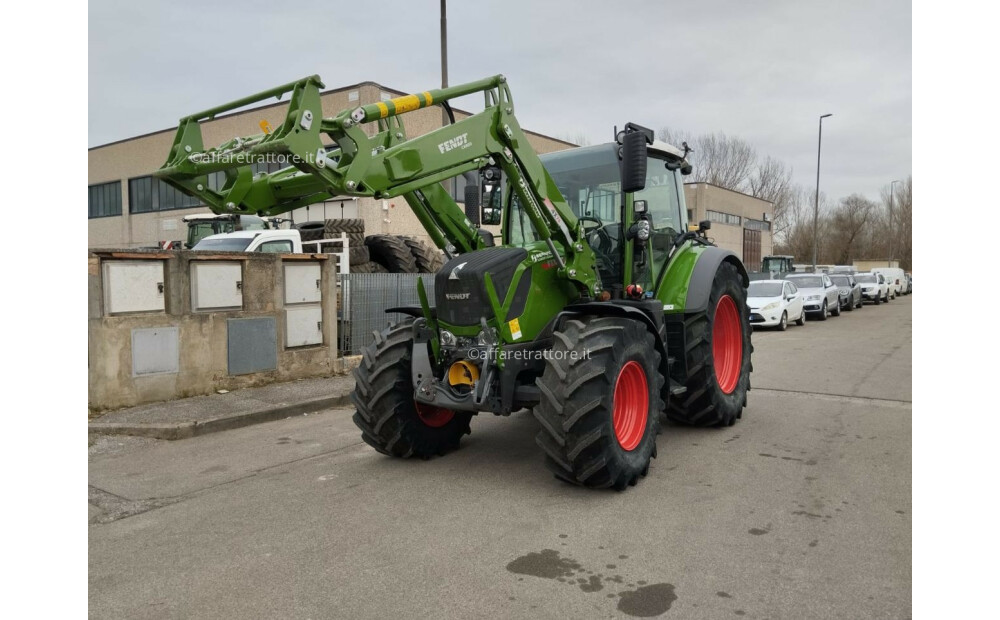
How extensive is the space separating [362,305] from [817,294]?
1789 cm

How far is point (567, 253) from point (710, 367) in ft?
6.78

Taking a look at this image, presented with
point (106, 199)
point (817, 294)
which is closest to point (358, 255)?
point (817, 294)

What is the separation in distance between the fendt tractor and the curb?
8.46 ft

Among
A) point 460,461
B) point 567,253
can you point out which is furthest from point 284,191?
point 460,461

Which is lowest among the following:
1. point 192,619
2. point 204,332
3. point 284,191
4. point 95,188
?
point 192,619

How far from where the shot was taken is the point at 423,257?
1600cm

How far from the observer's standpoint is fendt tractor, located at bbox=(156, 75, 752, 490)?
493cm

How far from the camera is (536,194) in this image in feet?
19.2

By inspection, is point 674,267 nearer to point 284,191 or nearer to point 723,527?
point 723,527

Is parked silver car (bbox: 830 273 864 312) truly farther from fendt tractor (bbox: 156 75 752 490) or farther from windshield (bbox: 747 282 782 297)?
fendt tractor (bbox: 156 75 752 490)

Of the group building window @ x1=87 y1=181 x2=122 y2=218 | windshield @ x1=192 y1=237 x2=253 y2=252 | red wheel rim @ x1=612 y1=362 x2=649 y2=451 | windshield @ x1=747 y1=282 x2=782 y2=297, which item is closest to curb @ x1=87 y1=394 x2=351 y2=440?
red wheel rim @ x1=612 y1=362 x2=649 y2=451

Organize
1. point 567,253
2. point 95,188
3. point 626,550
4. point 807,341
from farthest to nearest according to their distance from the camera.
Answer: point 95,188, point 807,341, point 567,253, point 626,550

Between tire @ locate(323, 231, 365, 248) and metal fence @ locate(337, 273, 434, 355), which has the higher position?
tire @ locate(323, 231, 365, 248)

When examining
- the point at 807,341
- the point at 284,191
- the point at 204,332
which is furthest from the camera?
the point at 807,341
